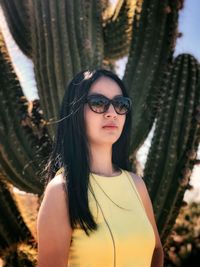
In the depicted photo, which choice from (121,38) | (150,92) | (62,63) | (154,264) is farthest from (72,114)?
(121,38)

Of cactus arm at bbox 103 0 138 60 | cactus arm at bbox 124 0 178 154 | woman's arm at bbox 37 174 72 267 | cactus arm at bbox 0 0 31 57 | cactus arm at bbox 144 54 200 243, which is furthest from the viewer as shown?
cactus arm at bbox 103 0 138 60

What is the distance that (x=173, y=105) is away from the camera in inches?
195

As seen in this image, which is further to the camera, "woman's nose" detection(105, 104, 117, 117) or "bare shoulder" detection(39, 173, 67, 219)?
"woman's nose" detection(105, 104, 117, 117)

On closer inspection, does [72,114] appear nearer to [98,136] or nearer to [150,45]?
[98,136]

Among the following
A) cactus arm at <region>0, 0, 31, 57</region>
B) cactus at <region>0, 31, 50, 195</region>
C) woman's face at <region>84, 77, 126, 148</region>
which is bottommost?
cactus at <region>0, 31, 50, 195</region>

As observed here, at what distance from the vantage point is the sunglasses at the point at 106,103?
2.10 metres

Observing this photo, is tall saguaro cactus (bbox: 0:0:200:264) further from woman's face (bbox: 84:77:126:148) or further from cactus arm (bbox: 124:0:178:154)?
woman's face (bbox: 84:77:126:148)

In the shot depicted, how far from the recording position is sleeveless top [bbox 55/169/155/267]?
1823mm

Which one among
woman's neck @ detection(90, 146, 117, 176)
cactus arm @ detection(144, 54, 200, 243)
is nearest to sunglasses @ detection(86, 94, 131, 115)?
woman's neck @ detection(90, 146, 117, 176)

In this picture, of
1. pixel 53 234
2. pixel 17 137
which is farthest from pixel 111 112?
pixel 17 137

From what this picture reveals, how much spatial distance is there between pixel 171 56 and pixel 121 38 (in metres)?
1.07

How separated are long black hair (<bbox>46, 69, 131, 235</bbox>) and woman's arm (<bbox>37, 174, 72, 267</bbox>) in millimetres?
40

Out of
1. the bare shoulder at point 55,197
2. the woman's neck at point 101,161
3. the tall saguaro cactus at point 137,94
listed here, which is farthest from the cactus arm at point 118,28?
the bare shoulder at point 55,197

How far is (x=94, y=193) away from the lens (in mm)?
1975
